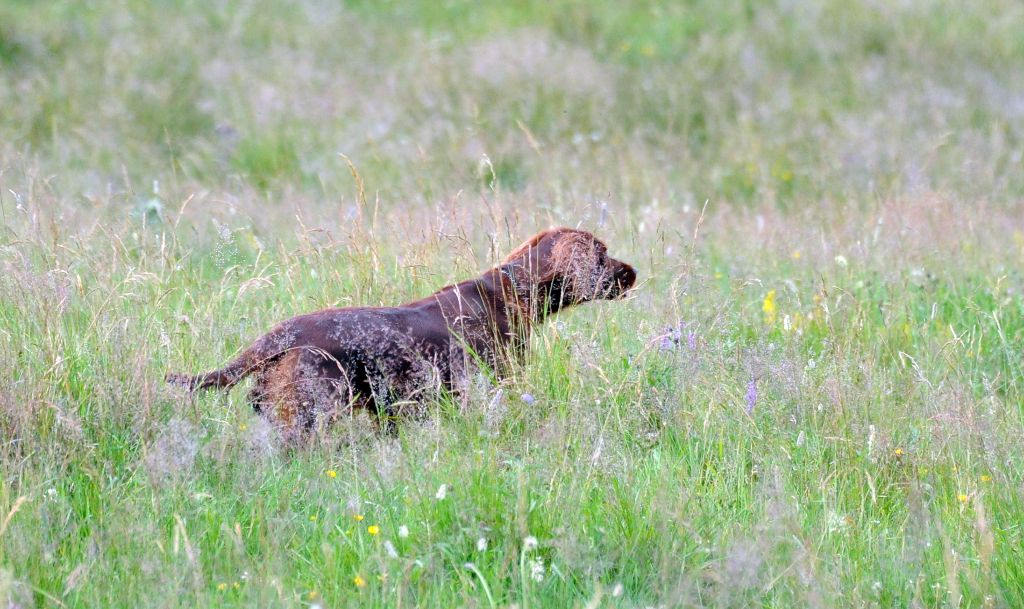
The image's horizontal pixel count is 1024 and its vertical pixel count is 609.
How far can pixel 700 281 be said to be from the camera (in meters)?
4.39

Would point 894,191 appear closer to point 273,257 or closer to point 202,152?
point 273,257

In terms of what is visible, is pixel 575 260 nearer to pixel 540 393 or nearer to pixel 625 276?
pixel 625 276

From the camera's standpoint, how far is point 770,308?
16.3 feet

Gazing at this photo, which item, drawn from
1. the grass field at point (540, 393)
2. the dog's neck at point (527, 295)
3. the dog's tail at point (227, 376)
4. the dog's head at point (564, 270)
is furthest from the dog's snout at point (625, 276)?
the dog's tail at point (227, 376)

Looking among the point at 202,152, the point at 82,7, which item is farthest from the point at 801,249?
the point at 82,7

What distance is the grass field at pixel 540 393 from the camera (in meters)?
2.88

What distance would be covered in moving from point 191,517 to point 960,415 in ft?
7.57

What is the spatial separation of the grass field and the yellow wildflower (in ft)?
0.13

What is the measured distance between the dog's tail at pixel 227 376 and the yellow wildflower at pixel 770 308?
2.19 metres

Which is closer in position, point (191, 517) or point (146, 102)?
point (191, 517)

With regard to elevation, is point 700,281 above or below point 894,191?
above

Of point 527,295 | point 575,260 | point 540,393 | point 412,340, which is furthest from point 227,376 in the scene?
point 575,260

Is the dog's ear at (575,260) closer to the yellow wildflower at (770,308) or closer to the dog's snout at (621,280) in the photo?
the dog's snout at (621,280)

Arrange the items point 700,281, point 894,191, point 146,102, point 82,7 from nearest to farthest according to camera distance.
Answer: point 700,281, point 894,191, point 146,102, point 82,7
